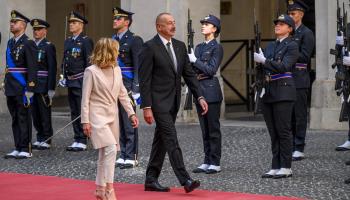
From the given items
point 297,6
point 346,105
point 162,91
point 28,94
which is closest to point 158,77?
point 162,91

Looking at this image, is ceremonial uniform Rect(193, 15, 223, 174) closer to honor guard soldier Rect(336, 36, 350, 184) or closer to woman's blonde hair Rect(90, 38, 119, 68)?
honor guard soldier Rect(336, 36, 350, 184)

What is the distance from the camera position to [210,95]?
1236cm

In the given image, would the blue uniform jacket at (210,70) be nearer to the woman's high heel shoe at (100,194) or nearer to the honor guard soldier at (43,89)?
the woman's high heel shoe at (100,194)

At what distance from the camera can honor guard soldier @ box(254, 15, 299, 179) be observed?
1177 centimetres

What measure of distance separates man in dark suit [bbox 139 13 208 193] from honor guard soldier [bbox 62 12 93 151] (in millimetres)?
3966

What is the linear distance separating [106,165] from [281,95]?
2.60 meters

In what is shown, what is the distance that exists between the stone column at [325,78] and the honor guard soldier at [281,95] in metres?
4.93

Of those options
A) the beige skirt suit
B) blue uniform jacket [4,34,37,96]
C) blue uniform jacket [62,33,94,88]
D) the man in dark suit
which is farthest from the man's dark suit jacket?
blue uniform jacket [62,33,94,88]

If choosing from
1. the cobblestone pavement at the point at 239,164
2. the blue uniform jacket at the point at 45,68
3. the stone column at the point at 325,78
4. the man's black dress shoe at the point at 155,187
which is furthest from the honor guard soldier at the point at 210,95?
the stone column at the point at 325,78

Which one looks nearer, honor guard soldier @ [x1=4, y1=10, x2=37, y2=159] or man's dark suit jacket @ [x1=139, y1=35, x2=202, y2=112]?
man's dark suit jacket @ [x1=139, y1=35, x2=202, y2=112]

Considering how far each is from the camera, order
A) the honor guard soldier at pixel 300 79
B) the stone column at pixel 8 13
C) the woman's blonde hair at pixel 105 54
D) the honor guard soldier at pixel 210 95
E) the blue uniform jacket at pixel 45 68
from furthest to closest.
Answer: the stone column at pixel 8 13
the blue uniform jacket at pixel 45 68
the honor guard soldier at pixel 300 79
the honor guard soldier at pixel 210 95
the woman's blonde hair at pixel 105 54

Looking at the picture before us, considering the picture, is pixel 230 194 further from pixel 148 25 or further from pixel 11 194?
pixel 148 25

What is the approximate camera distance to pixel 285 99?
1179 centimetres

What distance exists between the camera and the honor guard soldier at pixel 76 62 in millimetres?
15000
